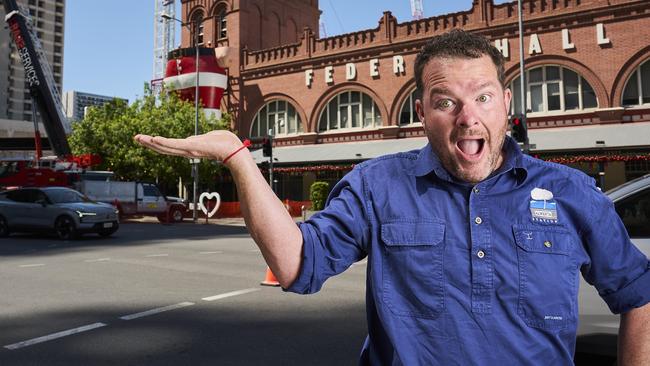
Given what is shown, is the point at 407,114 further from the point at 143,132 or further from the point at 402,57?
the point at 143,132

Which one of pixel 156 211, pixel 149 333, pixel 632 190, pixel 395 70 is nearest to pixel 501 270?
pixel 632 190

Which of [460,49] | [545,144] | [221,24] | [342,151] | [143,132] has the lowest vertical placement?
[460,49]

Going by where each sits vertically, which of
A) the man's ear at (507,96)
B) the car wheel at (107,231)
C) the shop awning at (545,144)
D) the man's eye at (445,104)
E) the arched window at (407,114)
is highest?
the arched window at (407,114)

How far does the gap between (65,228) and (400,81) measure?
1892 centimetres

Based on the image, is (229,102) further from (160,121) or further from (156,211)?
(156,211)

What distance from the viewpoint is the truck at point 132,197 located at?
23.2m

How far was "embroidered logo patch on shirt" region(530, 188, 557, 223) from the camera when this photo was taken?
4.96 feet

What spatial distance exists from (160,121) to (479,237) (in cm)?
3136

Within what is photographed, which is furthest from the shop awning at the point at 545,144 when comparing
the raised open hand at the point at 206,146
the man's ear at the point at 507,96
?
the raised open hand at the point at 206,146

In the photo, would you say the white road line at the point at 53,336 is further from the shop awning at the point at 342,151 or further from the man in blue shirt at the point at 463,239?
the shop awning at the point at 342,151

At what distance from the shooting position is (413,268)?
1.50 m

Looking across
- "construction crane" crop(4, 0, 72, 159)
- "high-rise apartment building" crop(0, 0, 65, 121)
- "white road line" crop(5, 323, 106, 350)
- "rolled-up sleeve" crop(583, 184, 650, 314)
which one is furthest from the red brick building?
"high-rise apartment building" crop(0, 0, 65, 121)

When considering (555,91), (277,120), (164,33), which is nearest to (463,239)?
(555,91)

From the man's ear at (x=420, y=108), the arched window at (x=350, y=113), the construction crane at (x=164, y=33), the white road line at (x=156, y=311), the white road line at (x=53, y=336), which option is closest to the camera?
the man's ear at (x=420, y=108)
